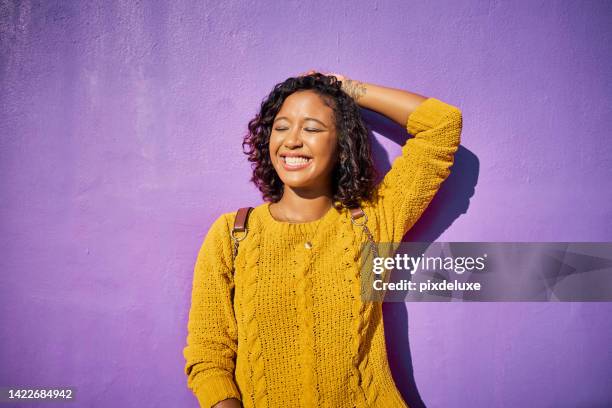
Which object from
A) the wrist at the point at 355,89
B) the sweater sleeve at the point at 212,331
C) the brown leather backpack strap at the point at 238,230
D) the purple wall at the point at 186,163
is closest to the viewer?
the sweater sleeve at the point at 212,331

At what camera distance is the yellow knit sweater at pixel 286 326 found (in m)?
1.20

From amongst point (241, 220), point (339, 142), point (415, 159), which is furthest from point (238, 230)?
point (415, 159)

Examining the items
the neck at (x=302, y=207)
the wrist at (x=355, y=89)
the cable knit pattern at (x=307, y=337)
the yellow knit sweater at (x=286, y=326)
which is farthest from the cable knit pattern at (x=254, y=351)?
the wrist at (x=355, y=89)

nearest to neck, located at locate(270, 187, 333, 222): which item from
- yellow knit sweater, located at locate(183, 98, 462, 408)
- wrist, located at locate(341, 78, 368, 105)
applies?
yellow knit sweater, located at locate(183, 98, 462, 408)

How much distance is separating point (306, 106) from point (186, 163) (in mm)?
608

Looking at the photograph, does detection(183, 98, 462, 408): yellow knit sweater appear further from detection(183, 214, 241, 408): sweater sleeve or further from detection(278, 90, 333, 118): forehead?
detection(278, 90, 333, 118): forehead

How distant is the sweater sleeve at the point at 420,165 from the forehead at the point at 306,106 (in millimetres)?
346

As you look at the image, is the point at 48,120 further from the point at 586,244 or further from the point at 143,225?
the point at 586,244

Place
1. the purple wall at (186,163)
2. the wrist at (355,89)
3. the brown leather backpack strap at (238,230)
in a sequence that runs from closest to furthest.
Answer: the brown leather backpack strap at (238,230) → the wrist at (355,89) → the purple wall at (186,163)

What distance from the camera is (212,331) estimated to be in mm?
1196

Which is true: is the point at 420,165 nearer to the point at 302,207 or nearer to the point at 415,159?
the point at 415,159

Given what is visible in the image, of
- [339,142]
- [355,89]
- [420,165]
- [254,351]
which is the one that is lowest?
[254,351]

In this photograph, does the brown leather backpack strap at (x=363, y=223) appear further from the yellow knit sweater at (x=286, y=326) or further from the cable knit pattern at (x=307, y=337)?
the cable knit pattern at (x=307, y=337)

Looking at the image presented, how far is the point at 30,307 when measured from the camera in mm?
1515
